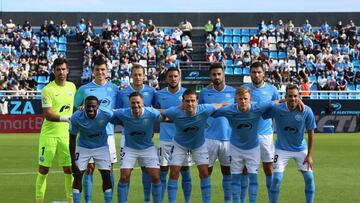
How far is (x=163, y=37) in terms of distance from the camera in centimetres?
4944

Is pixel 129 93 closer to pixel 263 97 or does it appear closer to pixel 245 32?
pixel 263 97

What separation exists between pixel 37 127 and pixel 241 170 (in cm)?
2477

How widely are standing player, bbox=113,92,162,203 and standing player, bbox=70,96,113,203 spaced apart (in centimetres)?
23

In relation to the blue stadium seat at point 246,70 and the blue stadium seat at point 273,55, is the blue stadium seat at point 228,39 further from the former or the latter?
the blue stadium seat at point 246,70

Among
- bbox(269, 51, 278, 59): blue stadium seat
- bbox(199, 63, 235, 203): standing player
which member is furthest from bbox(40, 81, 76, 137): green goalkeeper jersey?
bbox(269, 51, 278, 59): blue stadium seat

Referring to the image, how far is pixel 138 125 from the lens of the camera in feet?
42.7

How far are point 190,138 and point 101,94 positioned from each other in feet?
6.21

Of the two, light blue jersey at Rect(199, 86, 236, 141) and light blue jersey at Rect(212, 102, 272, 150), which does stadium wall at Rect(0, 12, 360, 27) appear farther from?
light blue jersey at Rect(212, 102, 272, 150)

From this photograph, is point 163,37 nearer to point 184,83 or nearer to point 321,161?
point 184,83

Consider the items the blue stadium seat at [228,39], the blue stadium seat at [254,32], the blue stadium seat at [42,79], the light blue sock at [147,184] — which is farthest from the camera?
the blue stadium seat at [254,32]

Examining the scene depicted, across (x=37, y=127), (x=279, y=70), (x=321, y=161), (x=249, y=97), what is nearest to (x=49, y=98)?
(x=249, y=97)

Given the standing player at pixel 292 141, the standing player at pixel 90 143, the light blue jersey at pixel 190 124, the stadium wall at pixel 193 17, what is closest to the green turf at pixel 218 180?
the standing player at pixel 292 141

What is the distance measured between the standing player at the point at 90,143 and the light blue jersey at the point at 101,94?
1.02 m

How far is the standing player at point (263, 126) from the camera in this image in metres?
14.1
